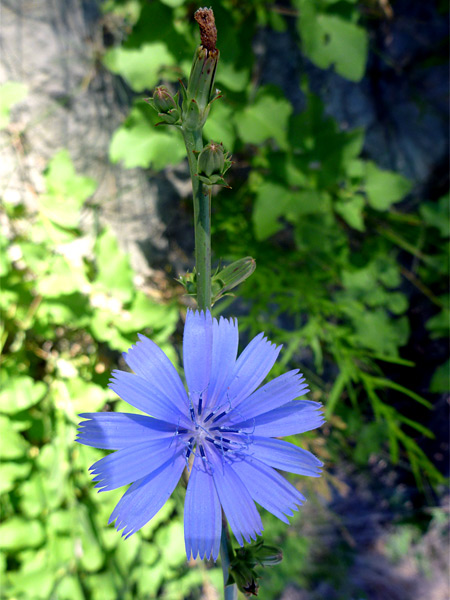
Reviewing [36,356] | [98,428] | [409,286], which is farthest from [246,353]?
[409,286]

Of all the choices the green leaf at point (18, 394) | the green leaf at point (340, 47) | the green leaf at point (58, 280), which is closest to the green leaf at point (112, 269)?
the green leaf at point (58, 280)

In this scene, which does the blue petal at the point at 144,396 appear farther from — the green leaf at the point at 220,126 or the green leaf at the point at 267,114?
the green leaf at the point at 267,114

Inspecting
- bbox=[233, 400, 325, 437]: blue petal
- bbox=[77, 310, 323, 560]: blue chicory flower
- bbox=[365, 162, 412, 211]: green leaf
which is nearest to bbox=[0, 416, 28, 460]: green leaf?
bbox=[77, 310, 323, 560]: blue chicory flower

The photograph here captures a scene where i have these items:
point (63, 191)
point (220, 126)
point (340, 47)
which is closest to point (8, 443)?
point (63, 191)

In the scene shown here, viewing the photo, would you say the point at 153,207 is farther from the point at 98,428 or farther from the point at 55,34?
the point at 98,428

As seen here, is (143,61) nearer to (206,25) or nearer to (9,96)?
(9,96)
